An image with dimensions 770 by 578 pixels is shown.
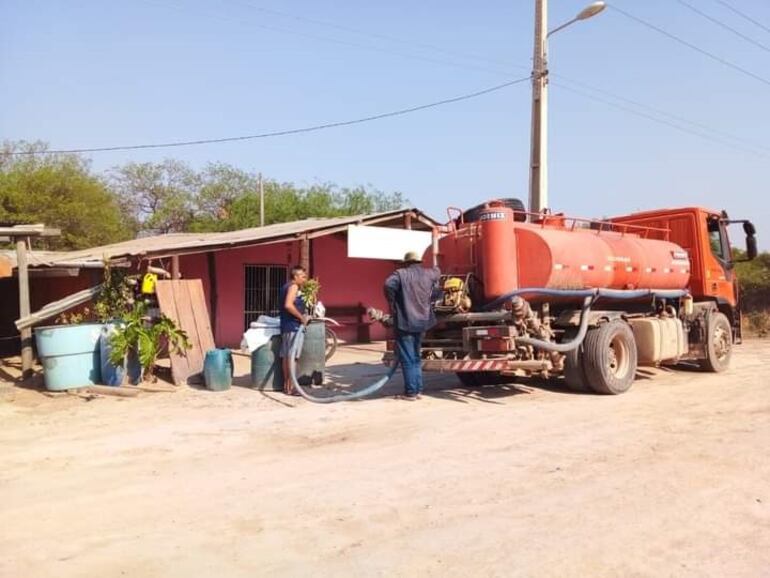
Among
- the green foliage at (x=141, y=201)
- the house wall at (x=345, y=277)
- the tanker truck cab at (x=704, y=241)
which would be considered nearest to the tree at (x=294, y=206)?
the green foliage at (x=141, y=201)

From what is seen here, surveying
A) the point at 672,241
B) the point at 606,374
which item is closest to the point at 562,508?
the point at 606,374

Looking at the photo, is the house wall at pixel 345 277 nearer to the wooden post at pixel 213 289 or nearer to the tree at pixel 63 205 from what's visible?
the wooden post at pixel 213 289

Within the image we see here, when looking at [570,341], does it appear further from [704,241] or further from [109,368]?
[109,368]

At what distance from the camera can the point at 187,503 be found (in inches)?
190

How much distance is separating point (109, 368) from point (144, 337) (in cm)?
66

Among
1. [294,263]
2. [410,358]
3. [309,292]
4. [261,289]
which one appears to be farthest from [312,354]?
[294,263]

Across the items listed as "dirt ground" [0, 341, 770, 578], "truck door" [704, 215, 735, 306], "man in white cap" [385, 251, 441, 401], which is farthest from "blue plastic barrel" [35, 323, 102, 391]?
"truck door" [704, 215, 735, 306]

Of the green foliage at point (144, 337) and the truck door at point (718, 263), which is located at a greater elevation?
the truck door at point (718, 263)

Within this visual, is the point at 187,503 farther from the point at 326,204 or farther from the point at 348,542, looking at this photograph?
the point at 326,204

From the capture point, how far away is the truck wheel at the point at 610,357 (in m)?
9.35

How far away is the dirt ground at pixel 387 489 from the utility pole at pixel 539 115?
23.3 feet

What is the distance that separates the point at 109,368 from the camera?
985 cm

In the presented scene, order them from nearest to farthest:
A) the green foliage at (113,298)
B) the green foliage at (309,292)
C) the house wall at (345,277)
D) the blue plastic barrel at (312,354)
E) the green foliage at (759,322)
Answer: the blue plastic barrel at (312,354) → the green foliage at (113,298) → the green foliage at (309,292) → the house wall at (345,277) → the green foliage at (759,322)

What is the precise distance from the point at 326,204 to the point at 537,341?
91.1ft
